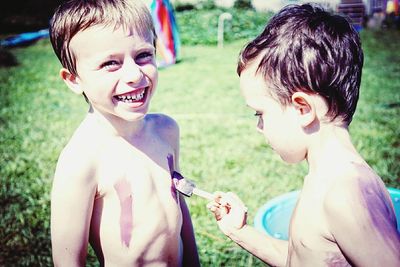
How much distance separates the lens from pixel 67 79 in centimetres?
149

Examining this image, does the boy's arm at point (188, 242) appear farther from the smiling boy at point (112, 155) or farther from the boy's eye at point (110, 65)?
the boy's eye at point (110, 65)

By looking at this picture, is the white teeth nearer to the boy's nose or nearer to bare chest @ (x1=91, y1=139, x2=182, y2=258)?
the boy's nose

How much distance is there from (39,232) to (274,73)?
6.55 feet

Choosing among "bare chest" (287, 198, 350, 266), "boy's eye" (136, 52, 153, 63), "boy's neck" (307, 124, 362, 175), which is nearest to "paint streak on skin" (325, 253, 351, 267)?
"bare chest" (287, 198, 350, 266)

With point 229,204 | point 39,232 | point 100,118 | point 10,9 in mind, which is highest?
point 100,118

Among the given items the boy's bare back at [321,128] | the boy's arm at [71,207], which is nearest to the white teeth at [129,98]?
the boy's arm at [71,207]

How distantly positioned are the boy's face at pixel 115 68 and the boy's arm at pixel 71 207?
0.23 meters

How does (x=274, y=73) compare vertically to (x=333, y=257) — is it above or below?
above

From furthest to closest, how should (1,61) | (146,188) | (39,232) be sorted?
(1,61) < (39,232) < (146,188)

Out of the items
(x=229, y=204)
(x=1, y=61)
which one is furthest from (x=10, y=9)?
(x=229, y=204)

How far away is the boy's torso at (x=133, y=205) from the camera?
1467mm

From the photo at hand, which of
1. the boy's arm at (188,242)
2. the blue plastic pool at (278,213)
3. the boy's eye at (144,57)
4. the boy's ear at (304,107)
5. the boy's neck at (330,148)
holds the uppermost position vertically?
the boy's eye at (144,57)

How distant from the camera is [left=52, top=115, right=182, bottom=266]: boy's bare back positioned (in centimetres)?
137

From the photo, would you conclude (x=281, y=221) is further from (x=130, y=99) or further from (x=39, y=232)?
(x=39, y=232)
